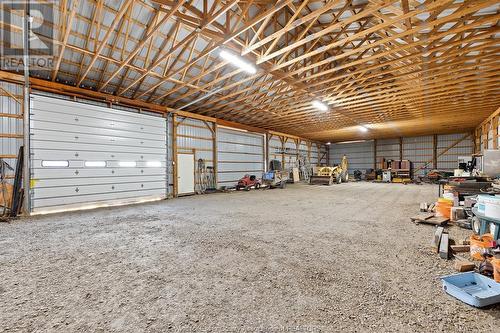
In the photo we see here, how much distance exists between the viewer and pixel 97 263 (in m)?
3.34

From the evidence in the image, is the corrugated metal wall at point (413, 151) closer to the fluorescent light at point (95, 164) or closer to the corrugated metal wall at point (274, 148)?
the corrugated metal wall at point (274, 148)

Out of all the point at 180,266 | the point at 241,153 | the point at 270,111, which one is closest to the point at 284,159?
the point at 241,153

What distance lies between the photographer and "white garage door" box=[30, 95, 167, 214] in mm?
7430

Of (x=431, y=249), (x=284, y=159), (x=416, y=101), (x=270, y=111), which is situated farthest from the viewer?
(x=284, y=159)

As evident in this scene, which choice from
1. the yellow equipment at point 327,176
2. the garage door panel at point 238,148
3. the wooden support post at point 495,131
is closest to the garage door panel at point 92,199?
the garage door panel at point 238,148

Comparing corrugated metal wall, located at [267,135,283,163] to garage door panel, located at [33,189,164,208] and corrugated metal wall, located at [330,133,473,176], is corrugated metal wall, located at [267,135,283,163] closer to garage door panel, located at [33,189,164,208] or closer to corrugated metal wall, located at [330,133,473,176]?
garage door panel, located at [33,189,164,208]

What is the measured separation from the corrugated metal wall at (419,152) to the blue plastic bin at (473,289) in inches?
935

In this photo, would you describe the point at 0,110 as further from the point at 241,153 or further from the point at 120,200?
the point at 241,153

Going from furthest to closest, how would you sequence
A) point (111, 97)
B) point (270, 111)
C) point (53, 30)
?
point (270, 111)
point (111, 97)
point (53, 30)

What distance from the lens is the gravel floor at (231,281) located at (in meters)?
2.03

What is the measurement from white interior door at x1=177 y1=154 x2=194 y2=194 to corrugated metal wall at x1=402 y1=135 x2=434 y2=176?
73.2 ft

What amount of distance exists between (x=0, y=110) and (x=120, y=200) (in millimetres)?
4704

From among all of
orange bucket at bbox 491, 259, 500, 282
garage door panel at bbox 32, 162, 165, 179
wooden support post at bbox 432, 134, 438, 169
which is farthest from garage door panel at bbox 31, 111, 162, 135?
wooden support post at bbox 432, 134, 438, 169

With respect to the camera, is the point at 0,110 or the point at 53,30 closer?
the point at 53,30
